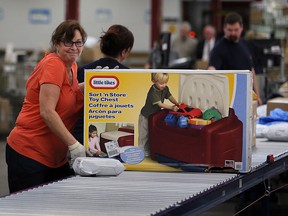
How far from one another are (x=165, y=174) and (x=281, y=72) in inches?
342

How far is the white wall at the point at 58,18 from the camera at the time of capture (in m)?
26.9

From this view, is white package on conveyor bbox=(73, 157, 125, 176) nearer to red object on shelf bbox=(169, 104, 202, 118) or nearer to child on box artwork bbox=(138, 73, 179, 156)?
child on box artwork bbox=(138, 73, 179, 156)

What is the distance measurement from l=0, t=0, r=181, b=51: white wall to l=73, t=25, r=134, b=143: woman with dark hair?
20640 mm

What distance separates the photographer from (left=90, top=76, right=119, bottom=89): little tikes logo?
17.0 ft

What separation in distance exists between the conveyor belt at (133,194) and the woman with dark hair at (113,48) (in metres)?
0.82

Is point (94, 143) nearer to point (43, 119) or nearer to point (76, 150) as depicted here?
point (76, 150)

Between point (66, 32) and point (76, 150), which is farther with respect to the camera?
point (66, 32)

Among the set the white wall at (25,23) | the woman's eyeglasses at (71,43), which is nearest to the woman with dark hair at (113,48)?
the woman's eyeglasses at (71,43)

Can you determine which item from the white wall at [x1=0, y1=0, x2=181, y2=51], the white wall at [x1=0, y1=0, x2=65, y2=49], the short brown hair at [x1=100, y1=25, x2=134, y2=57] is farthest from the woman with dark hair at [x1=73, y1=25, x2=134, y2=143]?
the white wall at [x1=0, y1=0, x2=65, y2=49]

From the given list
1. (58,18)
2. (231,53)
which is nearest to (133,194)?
(231,53)

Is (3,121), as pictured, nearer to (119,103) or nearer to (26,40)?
(119,103)

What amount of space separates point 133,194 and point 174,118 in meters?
0.82

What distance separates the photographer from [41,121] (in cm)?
522

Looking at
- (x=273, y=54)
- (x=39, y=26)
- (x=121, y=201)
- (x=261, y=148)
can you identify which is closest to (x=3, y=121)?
(x=273, y=54)
